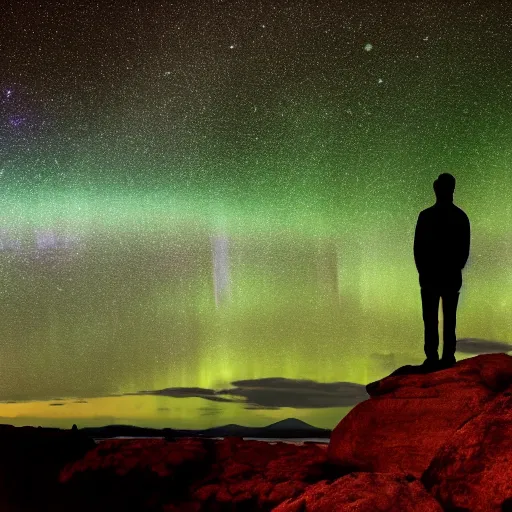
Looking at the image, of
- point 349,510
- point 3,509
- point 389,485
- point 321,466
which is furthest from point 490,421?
point 3,509

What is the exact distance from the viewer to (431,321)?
46.9 ft

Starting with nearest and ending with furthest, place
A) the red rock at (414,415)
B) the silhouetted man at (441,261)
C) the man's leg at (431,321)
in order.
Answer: the red rock at (414,415)
the silhouetted man at (441,261)
the man's leg at (431,321)

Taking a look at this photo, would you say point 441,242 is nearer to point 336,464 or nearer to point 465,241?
point 465,241

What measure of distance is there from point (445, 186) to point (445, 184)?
4 centimetres

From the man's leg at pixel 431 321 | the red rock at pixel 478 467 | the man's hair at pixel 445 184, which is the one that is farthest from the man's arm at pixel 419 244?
the red rock at pixel 478 467

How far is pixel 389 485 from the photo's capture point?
31.1 ft

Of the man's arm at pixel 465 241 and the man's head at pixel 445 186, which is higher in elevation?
the man's head at pixel 445 186

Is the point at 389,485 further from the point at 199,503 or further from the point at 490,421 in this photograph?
the point at 199,503

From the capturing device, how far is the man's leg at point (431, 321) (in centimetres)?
1425

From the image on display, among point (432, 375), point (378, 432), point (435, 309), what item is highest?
point (435, 309)

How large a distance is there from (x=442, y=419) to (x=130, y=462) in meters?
8.51

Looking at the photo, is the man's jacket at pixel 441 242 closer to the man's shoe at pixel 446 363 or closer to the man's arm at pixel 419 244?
the man's arm at pixel 419 244

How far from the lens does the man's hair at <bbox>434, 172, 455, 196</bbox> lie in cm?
1373

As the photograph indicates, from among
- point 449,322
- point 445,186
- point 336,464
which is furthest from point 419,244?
point 336,464
